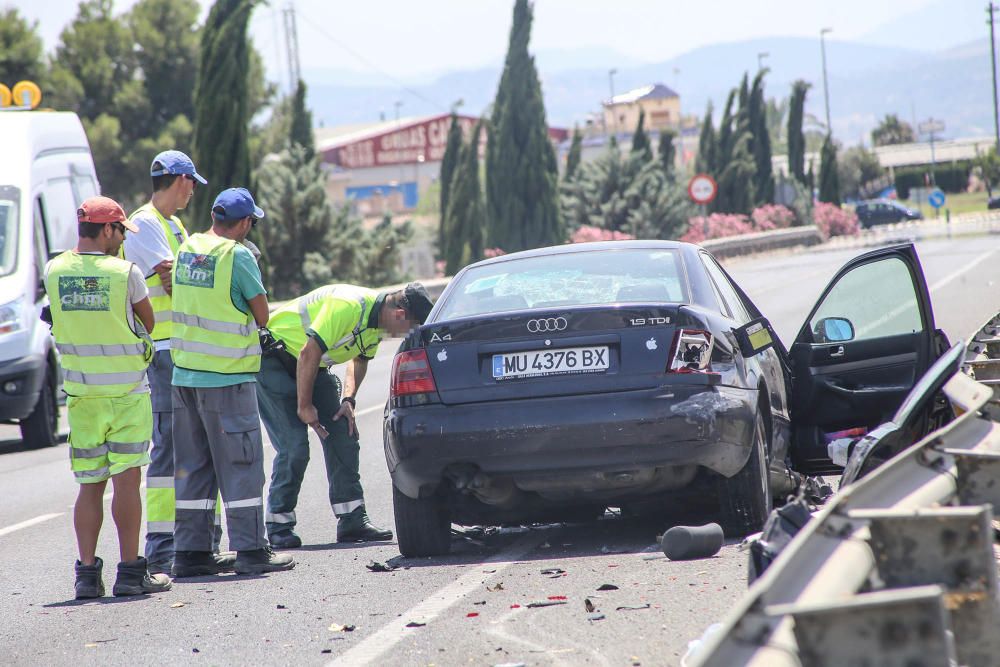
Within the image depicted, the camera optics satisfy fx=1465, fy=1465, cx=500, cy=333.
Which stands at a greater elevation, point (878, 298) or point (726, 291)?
point (726, 291)

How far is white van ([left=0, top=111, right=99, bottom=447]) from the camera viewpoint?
1305 cm

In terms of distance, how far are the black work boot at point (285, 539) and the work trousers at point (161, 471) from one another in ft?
2.32

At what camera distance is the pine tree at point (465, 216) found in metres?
41.4

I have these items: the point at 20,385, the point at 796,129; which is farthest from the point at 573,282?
the point at 796,129

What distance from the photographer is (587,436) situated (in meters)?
6.17

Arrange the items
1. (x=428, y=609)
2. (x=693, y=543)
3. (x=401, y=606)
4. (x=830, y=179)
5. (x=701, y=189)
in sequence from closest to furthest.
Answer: (x=428, y=609) < (x=401, y=606) < (x=693, y=543) < (x=701, y=189) < (x=830, y=179)

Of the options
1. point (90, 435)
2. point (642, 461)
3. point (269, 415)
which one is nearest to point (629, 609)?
point (642, 461)

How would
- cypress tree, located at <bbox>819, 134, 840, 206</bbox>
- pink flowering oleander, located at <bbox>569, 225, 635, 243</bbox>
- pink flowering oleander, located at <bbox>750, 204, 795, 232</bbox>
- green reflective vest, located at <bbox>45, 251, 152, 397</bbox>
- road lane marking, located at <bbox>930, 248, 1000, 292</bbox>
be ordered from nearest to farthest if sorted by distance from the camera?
green reflective vest, located at <bbox>45, 251, 152, 397</bbox> → road lane marking, located at <bbox>930, 248, 1000, 292</bbox> → pink flowering oleander, located at <bbox>569, 225, 635, 243</bbox> → pink flowering oleander, located at <bbox>750, 204, 795, 232</bbox> → cypress tree, located at <bbox>819, 134, 840, 206</bbox>

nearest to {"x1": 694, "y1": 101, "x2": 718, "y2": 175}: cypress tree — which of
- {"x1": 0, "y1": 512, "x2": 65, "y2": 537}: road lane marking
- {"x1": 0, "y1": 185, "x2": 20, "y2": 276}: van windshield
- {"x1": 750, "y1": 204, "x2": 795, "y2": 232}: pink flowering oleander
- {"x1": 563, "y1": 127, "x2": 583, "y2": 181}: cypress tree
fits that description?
{"x1": 750, "y1": 204, "x2": 795, "y2": 232}: pink flowering oleander

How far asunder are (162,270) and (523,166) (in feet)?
111

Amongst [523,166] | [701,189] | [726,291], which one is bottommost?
[726,291]

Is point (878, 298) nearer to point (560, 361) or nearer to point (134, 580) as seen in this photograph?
point (560, 361)

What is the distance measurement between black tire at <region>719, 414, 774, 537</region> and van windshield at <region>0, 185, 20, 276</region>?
889 centimetres

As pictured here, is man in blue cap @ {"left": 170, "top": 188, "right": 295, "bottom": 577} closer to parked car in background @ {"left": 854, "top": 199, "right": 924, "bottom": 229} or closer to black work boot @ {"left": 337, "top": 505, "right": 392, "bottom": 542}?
black work boot @ {"left": 337, "top": 505, "right": 392, "bottom": 542}
